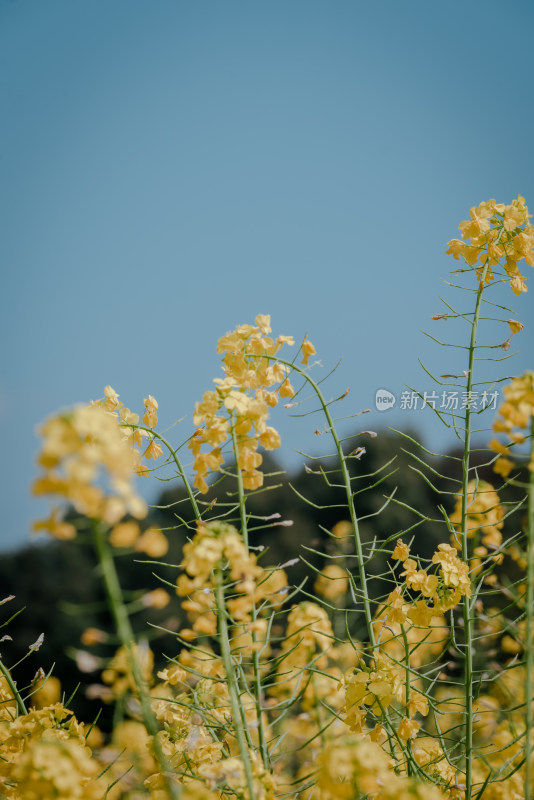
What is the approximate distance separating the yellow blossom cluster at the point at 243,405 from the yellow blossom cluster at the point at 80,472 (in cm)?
65

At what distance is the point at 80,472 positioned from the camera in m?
0.93

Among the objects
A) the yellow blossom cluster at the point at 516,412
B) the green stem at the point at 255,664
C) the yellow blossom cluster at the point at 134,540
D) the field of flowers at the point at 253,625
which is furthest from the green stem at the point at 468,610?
the yellow blossom cluster at the point at 134,540

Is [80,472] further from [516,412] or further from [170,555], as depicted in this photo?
[170,555]

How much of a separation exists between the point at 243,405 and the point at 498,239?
1169 mm

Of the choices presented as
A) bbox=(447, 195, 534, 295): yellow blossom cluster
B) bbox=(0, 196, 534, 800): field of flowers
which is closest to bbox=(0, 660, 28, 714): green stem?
bbox=(0, 196, 534, 800): field of flowers

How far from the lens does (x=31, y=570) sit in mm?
11508

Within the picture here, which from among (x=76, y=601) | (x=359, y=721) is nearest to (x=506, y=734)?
(x=359, y=721)

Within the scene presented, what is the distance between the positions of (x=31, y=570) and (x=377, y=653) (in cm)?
1109

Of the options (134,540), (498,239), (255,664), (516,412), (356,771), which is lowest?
(356,771)

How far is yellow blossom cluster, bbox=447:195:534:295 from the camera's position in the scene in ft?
6.79

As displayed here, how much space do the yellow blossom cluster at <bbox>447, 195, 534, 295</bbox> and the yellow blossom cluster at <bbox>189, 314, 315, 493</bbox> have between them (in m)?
0.77

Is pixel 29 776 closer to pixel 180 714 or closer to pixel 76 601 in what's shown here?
pixel 180 714

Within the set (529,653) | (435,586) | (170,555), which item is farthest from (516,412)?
(170,555)

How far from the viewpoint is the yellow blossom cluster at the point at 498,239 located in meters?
2.07
